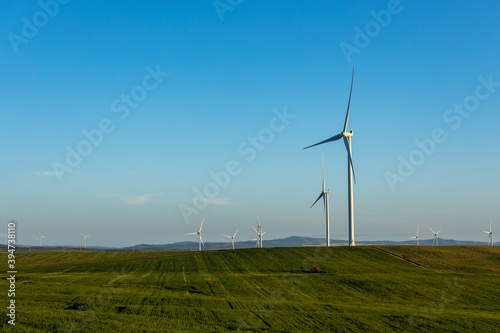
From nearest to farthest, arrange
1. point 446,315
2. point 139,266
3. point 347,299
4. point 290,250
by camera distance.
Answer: point 446,315 < point 347,299 < point 139,266 < point 290,250

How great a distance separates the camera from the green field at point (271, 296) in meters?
31.3

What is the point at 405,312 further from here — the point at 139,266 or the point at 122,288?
the point at 139,266

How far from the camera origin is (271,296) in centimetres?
4641

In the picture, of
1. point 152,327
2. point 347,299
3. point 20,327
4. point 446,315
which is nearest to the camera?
point 20,327

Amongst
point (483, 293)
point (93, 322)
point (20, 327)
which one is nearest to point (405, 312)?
point (483, 293)

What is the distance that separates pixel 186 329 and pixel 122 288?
24.9 metres

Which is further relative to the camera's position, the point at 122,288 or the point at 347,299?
the point at 122,288

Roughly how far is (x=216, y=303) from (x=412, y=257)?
55.3 metres

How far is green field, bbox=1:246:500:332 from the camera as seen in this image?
31.3m

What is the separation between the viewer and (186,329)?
28953 millimetres

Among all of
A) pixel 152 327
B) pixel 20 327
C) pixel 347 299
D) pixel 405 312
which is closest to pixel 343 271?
pixel 347 299

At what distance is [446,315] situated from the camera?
1412 inches

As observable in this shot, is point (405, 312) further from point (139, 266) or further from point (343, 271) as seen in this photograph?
point (139, 266)

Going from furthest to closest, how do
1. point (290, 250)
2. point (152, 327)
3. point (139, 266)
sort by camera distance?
point (290, 250), point (139, 266), point (152, 327)
